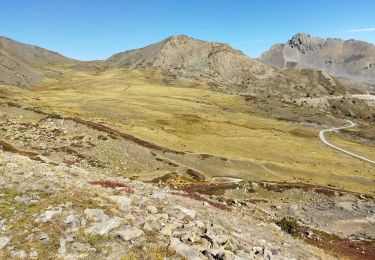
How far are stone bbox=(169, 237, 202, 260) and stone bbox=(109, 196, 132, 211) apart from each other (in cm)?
523

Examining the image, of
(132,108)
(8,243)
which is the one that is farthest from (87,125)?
(132,108)

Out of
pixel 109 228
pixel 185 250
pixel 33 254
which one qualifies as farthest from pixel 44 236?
pixel 185 250

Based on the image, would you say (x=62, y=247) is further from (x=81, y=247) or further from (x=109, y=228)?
(x=109, y=228)

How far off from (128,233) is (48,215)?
4.85 meters

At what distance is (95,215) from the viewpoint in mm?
24141

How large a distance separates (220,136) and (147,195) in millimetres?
93621

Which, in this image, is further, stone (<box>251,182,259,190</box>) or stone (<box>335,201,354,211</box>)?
stone (<box>251,182,259,190</box>)

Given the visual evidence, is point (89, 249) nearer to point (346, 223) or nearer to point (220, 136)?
point (346, 223)

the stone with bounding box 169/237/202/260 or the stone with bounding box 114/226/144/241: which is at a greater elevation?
the stone with bounding box 114/226/144/241

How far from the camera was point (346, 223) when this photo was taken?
158 ft

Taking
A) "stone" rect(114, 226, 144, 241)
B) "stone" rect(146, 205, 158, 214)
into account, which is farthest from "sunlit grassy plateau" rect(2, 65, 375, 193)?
"stone" rect(114, 226, 144, 241)

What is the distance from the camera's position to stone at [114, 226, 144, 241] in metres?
22.3

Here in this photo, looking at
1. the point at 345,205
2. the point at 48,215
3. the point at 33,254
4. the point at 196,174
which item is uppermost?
the point at 48,215

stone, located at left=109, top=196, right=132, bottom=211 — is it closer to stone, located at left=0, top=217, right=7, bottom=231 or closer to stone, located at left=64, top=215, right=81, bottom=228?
stone, located at left=64, top=215, right=81, bottom=228
